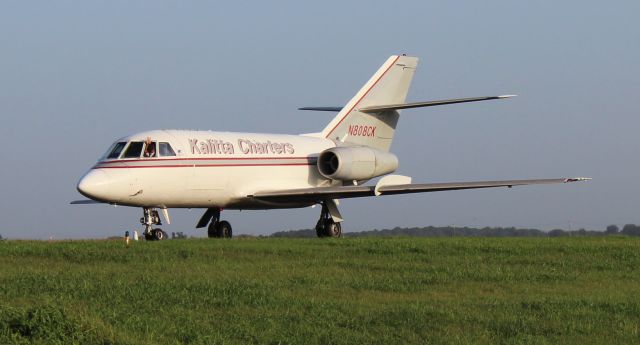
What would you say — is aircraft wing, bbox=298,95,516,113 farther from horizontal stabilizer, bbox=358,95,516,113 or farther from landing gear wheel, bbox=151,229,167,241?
landing gear wheel, bbox=151,229,167,241

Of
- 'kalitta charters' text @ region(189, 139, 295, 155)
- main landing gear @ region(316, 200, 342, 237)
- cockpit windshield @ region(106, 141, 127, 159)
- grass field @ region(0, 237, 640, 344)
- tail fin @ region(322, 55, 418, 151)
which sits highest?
tail fin @ region(322, 55, 418, 151)

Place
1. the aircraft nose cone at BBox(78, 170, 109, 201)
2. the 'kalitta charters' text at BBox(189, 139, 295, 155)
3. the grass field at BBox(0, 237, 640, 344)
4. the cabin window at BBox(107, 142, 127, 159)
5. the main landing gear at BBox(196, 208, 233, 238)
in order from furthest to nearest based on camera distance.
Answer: the main landing gear at BBox(196, 208, 233, 238) < the 'kalitta charters' text at BBox(189, 139, 295, 155) < the cabin window at BBox(107, 142, 127, 159) < the aircraft nose cone at BBox(78, 170, 109, 201) < the grass field at BBox(0, 237, 640, 344)

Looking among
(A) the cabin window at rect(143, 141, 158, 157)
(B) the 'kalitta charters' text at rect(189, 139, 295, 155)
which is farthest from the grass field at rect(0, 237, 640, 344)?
(B) the 'kalitta charters' text at rect(189, 139, 295, 155)

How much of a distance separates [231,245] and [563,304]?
10042mm

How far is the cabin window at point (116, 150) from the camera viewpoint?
28698mm

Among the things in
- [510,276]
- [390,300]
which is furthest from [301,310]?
[510,276]

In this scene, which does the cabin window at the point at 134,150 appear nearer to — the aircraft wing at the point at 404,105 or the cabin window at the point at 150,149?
the cabin window at the point at 150,149

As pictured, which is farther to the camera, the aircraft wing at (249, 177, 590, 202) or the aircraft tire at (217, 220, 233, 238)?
the aircraft tire at (217, 220, 233, 238)

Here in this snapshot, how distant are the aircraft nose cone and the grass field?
12.1 ft

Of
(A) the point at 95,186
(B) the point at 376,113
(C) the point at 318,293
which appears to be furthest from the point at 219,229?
(C) the point at 318,293

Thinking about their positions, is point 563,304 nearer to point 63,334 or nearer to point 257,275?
point 257,275

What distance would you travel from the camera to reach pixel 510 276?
1864 centimetres

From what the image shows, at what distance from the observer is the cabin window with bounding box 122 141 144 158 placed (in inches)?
1134

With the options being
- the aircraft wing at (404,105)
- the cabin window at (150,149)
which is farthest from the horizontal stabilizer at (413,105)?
the cabin window at (150,149)
